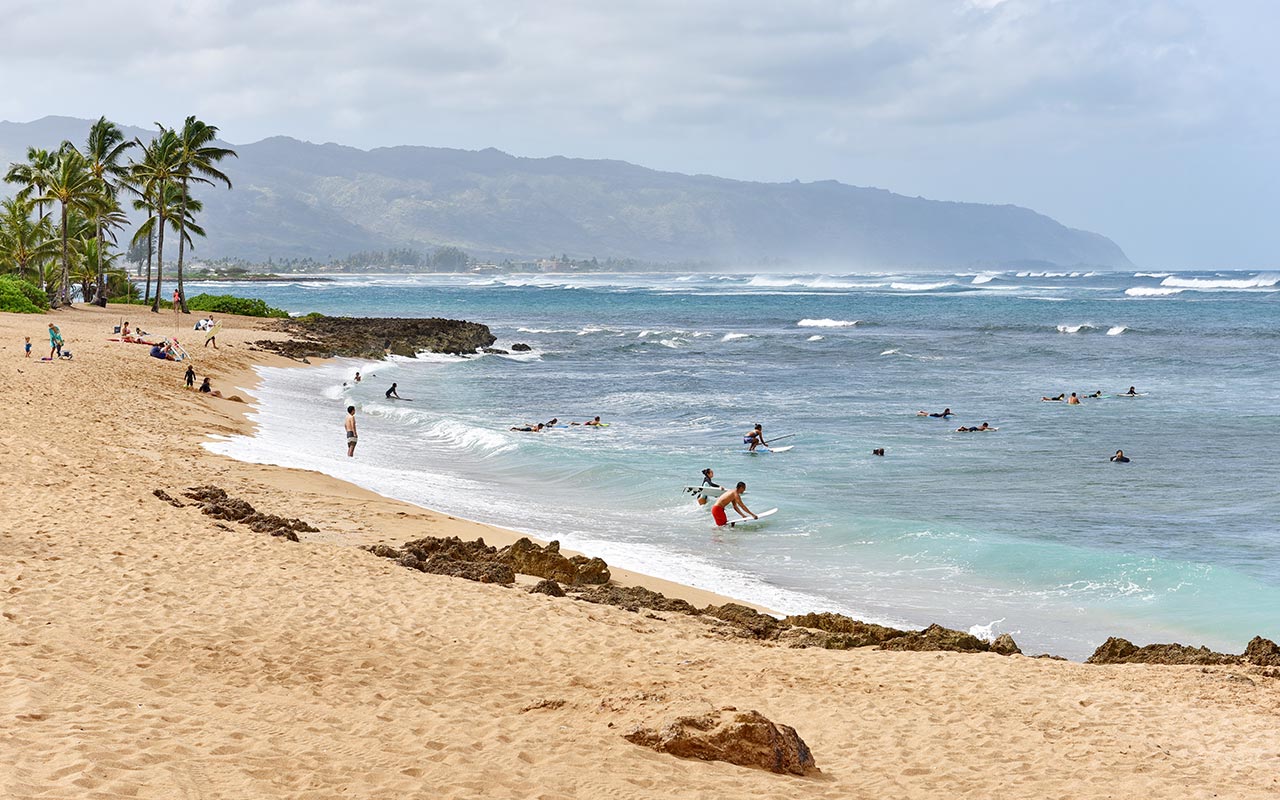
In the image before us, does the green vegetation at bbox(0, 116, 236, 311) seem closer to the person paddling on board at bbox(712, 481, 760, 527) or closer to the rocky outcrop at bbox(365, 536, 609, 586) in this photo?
the person paddling on board at bbox(712, 481, 760, 527)

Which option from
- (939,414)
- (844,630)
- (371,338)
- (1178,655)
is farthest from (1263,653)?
(371,338)

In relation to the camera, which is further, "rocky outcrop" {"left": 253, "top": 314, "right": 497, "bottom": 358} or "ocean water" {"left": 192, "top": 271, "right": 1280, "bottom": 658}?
"rocky outcrop" {"left": 253, "top": 314, "right": 497, "bottom": 358}

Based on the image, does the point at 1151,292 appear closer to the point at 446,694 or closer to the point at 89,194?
the point at 89,194

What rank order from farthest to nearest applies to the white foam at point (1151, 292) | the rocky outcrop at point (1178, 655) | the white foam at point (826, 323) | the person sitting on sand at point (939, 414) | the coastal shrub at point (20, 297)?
the white foam at point (1151, 292) < the white foam at point (826, 323) < the coastal shrub at point (20, 297) < the person sitting on sand at point (939, 414) < the rocky outcrop at point (1178, 655)

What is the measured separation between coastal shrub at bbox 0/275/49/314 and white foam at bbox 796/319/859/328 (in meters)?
42.7

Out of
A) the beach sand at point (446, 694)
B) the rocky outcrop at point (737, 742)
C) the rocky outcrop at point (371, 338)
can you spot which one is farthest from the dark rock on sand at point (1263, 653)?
the rocky outcrop at point (371, 338)

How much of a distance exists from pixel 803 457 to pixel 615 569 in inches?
400

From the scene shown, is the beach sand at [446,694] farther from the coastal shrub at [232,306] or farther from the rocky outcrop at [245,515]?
the coastal shrub at [232,306]

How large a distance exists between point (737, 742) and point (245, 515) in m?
8.06

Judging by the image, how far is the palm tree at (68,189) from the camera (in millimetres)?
42500

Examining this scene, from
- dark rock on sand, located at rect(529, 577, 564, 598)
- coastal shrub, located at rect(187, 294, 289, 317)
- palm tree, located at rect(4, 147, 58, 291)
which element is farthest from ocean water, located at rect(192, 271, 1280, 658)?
palm tree, located at rect(4, 147, 58, 291)

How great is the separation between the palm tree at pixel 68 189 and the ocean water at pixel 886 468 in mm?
13856

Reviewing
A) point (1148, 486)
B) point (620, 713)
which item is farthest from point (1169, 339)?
point (620, 713)

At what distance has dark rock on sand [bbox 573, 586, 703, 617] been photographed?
10.9 m
